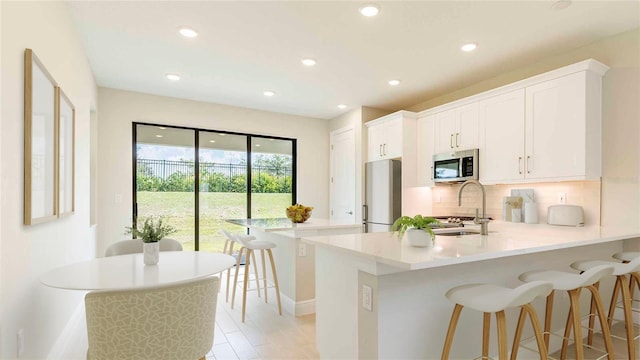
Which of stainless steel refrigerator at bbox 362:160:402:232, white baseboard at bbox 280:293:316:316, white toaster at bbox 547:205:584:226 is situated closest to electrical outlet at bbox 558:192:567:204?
white toaster at bbox 547:205:584:226

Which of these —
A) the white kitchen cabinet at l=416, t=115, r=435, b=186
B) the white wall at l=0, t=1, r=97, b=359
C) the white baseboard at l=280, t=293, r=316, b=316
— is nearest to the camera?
the white wall at l=0, t=1, r=97, b=359

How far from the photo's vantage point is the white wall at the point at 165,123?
448 cm

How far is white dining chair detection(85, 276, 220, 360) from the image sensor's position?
52.7 inches

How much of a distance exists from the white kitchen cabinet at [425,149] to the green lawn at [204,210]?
8.18ft

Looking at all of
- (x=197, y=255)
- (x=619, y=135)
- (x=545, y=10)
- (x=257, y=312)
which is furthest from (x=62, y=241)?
(x=619, y=135)

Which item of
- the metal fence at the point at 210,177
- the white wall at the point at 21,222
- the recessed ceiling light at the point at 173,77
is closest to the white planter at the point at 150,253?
the white wall at the point at 21,222

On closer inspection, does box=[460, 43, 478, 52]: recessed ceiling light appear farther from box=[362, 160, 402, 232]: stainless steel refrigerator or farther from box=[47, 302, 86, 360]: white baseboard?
box=[47, 302, 86, 360]: white baseboard

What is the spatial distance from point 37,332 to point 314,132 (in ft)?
15.8

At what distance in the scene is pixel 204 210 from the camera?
5289 mm

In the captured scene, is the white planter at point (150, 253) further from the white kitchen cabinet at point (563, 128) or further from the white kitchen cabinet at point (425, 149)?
the white kitchen cabinet at point (425, 149)

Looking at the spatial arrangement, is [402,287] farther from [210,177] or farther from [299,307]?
[210,177]

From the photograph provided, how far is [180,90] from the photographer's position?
15.2ft

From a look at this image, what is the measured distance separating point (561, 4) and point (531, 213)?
196cm

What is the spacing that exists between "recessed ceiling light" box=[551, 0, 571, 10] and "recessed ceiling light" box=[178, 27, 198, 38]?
285cm
